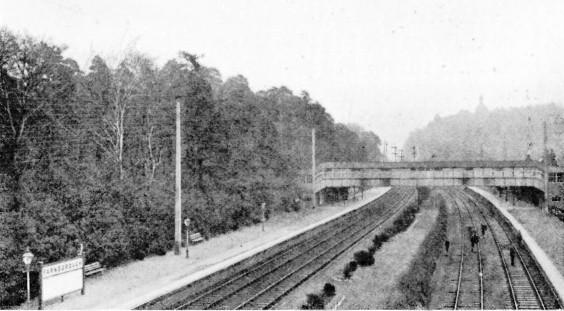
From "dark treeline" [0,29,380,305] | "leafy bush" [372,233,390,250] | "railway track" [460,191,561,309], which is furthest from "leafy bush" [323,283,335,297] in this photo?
"leafy bush" [372,233,390,250]

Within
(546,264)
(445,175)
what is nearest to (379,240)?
(546,264)

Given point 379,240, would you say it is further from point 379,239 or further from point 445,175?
point 445,175

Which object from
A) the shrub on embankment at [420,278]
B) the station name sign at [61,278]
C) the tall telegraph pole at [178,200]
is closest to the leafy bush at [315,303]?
the shrub on embankment at [420,278]

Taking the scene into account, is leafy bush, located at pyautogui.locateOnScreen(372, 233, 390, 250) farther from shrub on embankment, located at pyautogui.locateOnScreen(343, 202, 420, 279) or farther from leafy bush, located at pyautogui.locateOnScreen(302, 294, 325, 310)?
leafy bush, located at pyautogui.locateOnScreen(302, 294, 325, 310)

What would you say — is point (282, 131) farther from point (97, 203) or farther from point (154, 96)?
point (97, 203)

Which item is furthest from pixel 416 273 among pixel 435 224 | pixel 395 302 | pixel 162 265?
pixel 435 224
